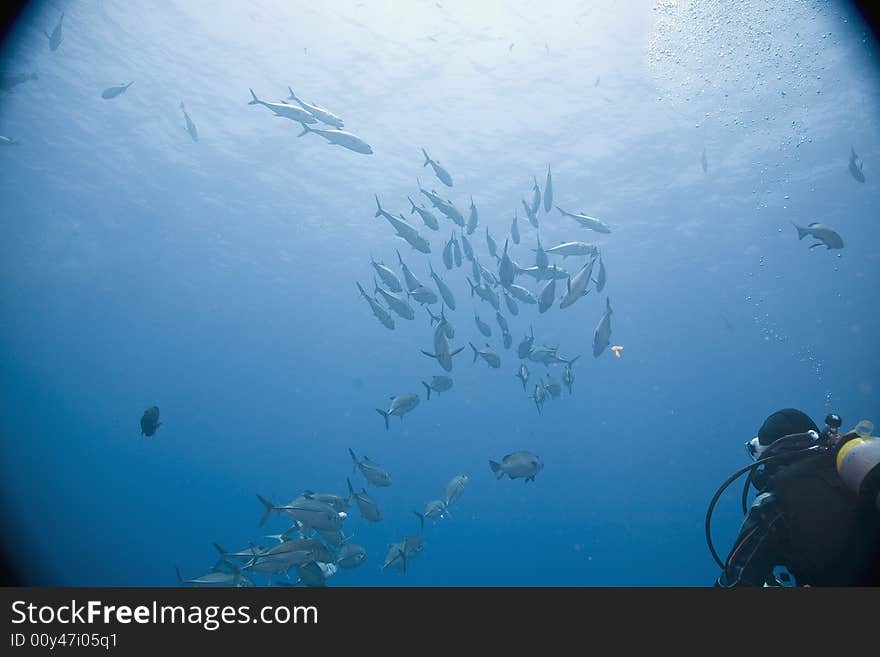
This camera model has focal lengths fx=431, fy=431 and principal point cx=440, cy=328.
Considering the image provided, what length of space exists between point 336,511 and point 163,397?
88840mm

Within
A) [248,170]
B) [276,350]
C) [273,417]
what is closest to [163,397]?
[273,417]

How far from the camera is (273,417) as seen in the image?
88.6m

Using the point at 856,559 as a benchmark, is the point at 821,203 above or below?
above

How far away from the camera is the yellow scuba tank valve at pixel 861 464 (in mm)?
2541

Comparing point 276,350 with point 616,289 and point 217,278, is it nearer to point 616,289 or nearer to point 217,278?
point 217,278

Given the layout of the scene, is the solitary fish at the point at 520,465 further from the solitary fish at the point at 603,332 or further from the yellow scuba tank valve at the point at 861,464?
the yellow scuba tank valve at the point at 861,464

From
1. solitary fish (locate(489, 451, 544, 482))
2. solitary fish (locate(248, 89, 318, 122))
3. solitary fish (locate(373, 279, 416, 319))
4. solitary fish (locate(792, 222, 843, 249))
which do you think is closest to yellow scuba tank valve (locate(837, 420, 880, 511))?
solitary fish (locate(489, 451, 544, 482))

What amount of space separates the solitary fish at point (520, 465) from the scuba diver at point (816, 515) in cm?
385

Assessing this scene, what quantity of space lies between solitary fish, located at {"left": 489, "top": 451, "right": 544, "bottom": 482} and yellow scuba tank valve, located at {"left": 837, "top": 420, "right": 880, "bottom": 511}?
4450 mm

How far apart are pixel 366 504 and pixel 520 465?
2727 millimetres

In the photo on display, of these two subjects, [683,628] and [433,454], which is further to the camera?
[433,454]

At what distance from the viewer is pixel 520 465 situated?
23.6 ft

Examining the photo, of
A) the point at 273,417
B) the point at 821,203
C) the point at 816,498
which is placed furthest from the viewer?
the point at 273,417

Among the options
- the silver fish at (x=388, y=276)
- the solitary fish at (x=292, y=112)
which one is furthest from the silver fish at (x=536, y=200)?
the solitary fish at (x=292, y=112)
